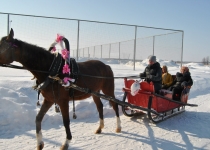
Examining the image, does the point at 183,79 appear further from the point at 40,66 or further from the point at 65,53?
the point at 40,66

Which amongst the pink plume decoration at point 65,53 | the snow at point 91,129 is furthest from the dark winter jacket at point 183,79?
the pink plume decoration at point 65,53

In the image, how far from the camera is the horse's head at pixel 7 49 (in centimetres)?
313

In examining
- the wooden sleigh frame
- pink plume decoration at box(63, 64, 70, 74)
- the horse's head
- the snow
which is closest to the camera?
the horse's head

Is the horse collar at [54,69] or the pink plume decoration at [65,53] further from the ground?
the pink plume decoration at [65,53]

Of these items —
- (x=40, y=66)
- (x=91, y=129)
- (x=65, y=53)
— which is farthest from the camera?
(x=91, y=129)

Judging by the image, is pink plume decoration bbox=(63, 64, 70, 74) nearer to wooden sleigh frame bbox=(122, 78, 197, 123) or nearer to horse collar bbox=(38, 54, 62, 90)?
horse collar bbox=(38, 54, 62, 90)

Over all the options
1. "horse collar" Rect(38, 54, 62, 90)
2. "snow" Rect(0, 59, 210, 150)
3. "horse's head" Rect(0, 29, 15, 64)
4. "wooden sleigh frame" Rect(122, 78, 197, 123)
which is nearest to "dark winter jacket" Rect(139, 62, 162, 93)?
"wooden sleigh frame" Rect(122, 78, 197, 123)

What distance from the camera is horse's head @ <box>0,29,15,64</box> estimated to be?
3.13m

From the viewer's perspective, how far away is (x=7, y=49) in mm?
3156

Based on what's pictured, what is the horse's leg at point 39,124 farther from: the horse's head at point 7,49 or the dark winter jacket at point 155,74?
the dark winter jacket at point 155,74

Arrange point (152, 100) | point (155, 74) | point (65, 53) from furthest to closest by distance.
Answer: point (155, 74) < point (152, 100) < point (65, 53)

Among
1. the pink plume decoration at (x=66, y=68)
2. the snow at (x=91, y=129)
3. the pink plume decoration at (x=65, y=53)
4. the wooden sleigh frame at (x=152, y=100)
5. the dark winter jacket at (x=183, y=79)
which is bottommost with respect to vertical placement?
the snow at (x=91, y=129)

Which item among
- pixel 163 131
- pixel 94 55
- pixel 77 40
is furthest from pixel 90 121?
pixel 94 55

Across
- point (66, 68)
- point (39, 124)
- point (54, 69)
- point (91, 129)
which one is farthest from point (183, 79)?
point (39, 124)
